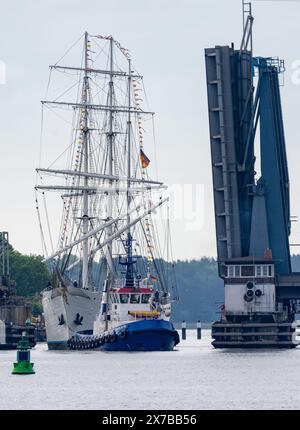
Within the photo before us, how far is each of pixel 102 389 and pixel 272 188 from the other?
67.5m

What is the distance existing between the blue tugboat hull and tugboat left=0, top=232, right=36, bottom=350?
23092 millimetres

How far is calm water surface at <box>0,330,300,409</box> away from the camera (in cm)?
8012

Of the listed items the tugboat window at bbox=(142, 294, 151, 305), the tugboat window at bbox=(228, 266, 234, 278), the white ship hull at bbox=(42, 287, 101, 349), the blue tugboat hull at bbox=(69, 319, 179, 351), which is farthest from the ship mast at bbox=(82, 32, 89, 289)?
the tugboat window at bbox=(142, 294, 151, 305)

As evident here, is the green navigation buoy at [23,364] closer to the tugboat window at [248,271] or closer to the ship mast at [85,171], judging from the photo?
the tugboat window at [248,271]

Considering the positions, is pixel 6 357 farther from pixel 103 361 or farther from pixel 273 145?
pixel 273 145

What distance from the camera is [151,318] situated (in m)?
141

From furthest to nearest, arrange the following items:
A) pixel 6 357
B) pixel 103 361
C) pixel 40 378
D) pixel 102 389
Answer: pixel 6 357
pixel 103 361
pixel 40 378
pixel 102 389

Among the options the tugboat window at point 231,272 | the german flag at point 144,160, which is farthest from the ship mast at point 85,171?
the tugboat window at point 231,272

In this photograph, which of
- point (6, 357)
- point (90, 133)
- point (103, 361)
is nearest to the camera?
point (103, 361)

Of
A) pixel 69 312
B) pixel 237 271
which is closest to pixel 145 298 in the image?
pixel 237 271

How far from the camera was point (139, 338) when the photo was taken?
13900 cm

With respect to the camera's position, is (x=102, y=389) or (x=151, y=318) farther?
(x=151, y=318)

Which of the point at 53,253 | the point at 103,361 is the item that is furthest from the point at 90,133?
the point at 103,361

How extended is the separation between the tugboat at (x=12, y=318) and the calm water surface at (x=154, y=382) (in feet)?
104
